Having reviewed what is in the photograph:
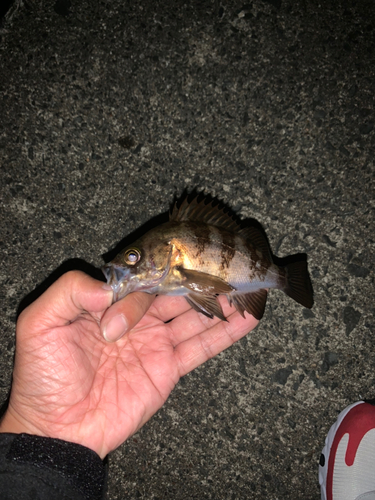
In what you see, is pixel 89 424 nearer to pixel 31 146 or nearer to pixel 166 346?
pixel 166 346

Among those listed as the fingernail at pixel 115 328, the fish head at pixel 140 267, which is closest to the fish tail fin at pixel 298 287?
the fish head at pixel 140 267

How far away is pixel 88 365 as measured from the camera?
96.8 inches

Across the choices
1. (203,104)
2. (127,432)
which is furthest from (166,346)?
(203,104)

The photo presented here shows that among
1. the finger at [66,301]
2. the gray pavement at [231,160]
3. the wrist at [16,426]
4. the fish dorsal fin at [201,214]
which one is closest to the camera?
the finger at [66,301]

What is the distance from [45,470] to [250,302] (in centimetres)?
175

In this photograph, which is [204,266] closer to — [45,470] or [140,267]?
[140,267]

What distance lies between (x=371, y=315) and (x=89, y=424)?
250 centimetres

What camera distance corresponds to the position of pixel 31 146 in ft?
10.6

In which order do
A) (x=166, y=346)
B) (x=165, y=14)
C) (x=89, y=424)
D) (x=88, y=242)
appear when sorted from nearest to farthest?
(x=89, y=424)
(x=166, y=346)
(x=165, y=14)
(x=88, y=242)

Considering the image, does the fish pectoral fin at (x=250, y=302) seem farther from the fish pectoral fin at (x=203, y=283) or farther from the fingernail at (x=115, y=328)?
the fingernail at (x=115, y=328)

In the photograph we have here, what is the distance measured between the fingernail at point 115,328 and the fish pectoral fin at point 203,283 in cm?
49

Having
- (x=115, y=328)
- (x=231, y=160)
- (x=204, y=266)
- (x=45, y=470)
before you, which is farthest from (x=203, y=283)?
(x=45, y=470)

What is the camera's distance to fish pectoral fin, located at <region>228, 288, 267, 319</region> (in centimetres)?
273

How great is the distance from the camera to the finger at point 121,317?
7.32 feet
